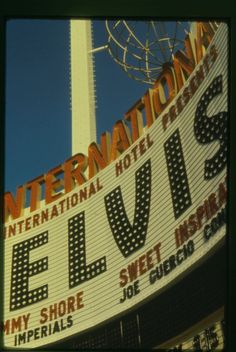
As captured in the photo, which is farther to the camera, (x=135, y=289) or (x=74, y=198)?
(x=74, y=198)

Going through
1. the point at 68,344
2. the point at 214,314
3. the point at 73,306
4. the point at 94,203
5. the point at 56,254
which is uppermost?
the point at 94,203

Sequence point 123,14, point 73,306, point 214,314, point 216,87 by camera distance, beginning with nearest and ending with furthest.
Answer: point 123,14
point 214,314
point 216,87
point 73,306

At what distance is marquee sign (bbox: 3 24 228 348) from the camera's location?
3.78 metres

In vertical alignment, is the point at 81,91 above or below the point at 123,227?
above

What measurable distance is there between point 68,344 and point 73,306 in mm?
341

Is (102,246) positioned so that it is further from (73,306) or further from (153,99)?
(153,99)

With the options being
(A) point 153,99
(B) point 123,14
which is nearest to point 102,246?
(A) point 153,99

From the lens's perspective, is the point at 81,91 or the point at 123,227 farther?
the point at 123,227

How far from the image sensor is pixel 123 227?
4480 millimetres

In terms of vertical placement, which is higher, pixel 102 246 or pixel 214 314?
pixel 102 246

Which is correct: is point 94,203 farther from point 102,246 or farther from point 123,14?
point 123,14

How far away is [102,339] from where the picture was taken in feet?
13.8

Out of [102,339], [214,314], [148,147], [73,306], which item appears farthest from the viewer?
[73,306]

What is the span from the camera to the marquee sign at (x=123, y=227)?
3.78 metres
